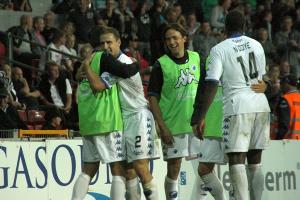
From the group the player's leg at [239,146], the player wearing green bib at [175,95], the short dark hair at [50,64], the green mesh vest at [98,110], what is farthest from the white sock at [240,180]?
the short dark hair at [50,64]

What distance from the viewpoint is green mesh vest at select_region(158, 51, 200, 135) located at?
1074 cm

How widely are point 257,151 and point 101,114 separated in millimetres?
1677

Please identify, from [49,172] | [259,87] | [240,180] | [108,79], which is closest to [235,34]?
[259,87]

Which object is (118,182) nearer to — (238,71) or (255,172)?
(255,172)

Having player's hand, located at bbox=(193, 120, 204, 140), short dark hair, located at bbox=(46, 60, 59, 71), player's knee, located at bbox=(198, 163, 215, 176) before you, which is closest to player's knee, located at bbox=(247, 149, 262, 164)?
player's hand, located at bbox=(193, 120, 204, 140)

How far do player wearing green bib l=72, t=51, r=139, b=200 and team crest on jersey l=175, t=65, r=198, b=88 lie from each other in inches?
33.4

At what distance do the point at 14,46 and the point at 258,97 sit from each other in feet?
26.5

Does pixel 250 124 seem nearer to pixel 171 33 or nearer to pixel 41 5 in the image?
pixel 171 33

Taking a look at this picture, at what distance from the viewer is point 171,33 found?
423 inches

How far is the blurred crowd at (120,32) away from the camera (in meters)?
15.8

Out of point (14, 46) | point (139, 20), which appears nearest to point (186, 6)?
point (139, 20)

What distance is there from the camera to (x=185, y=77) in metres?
10.8

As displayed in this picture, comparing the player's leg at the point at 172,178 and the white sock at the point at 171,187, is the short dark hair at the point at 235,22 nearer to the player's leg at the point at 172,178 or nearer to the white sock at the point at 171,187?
the player's leg at the point at 172,178

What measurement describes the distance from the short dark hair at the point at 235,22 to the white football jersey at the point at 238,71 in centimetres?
9
